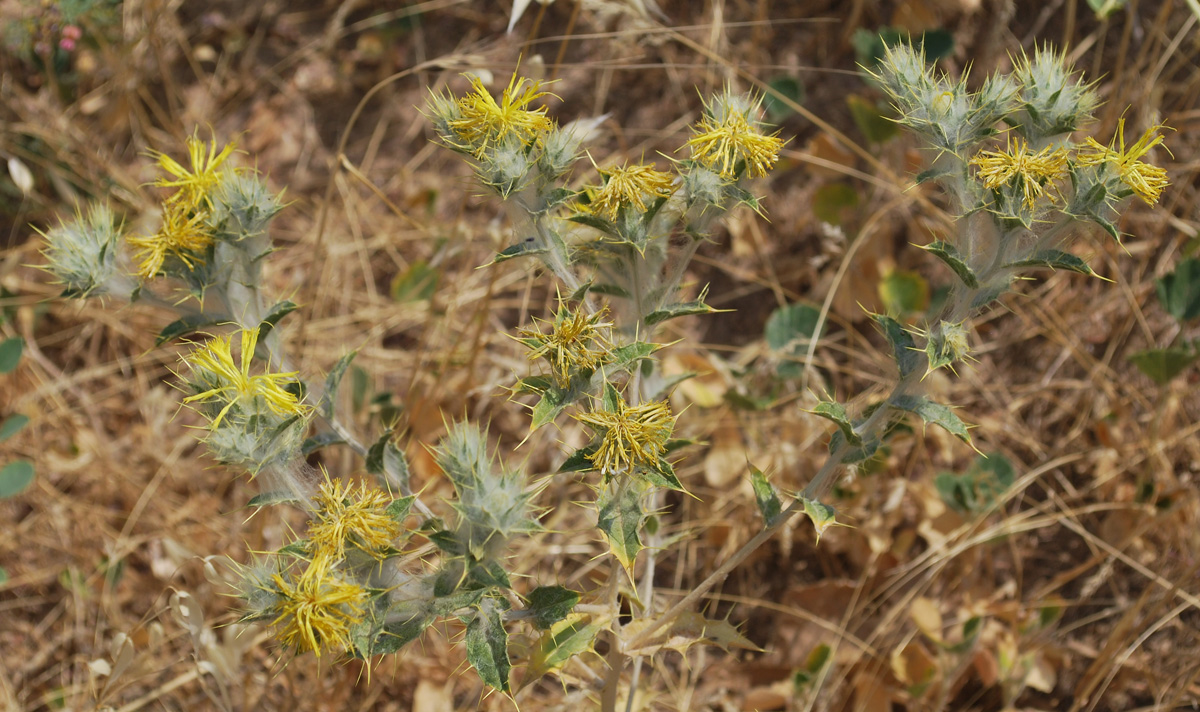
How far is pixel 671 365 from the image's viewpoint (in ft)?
9.67

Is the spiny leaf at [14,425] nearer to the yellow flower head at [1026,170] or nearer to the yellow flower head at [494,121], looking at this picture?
the yellow flower head at [494,121]

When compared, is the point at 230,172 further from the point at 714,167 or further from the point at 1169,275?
the point at 1169,275

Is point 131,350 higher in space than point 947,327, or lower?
lower

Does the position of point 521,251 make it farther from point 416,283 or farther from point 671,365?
point 416,283

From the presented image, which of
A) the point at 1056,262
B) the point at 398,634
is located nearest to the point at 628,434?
the point at 398,634

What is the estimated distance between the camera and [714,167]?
1.70 metres

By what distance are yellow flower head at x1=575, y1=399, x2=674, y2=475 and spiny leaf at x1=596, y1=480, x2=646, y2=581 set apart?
0.08 metres

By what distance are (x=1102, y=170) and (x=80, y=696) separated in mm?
3117

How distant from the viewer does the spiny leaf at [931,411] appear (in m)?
1.56

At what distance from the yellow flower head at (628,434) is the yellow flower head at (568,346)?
86 mm

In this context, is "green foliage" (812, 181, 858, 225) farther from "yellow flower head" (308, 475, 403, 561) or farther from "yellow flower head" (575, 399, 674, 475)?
"yellow flower head" (308, 475, 403, 561)

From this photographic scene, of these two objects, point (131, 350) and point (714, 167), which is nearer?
point (714, 167)

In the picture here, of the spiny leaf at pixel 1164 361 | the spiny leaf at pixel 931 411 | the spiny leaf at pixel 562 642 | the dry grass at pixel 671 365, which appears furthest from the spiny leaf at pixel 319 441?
the spiny leaf at pixel 1164 361

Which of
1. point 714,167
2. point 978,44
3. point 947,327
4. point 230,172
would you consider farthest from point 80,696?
point 978,44
